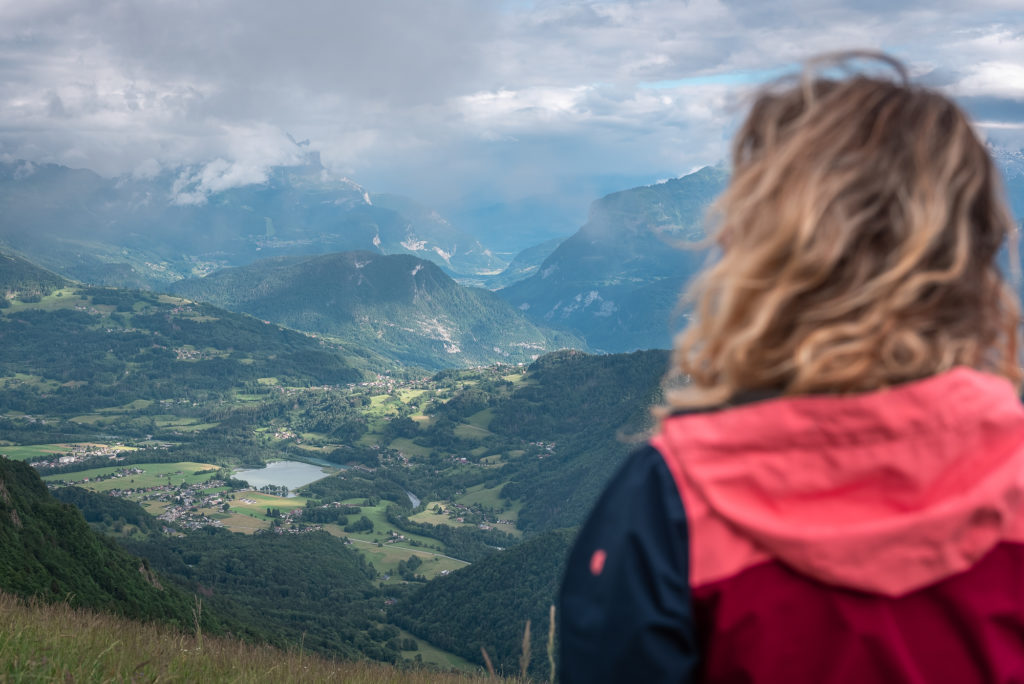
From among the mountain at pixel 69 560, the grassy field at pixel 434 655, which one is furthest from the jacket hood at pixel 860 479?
the grassy field at pixel 434 655

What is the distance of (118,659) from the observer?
19.0 ft

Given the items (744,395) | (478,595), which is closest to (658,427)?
(744,395)

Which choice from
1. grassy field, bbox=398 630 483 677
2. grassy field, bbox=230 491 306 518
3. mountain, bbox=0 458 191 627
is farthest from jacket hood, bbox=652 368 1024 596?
grassy field, bbox=230 491 306 518

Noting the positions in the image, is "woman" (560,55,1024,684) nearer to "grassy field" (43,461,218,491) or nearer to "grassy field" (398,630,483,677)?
"grassy field" (398,630,483,677)

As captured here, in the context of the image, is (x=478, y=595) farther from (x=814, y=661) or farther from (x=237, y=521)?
(x=814, y=661)

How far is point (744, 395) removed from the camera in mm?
1986

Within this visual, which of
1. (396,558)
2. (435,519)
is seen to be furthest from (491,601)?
(435,519)

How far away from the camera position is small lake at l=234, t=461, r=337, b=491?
17600 centimetres

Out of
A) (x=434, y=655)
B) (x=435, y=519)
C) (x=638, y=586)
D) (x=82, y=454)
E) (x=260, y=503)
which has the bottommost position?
(x=435, y=519)

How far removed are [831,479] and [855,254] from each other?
0.58 m

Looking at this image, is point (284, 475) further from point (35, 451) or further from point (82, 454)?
point (35, 451)

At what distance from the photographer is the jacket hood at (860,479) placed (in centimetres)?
186

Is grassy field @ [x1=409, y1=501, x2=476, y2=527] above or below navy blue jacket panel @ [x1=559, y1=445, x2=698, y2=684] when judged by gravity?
below

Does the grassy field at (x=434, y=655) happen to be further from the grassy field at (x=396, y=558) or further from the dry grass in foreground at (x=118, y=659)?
the dry grass in foreground at (x=118, y=659)
